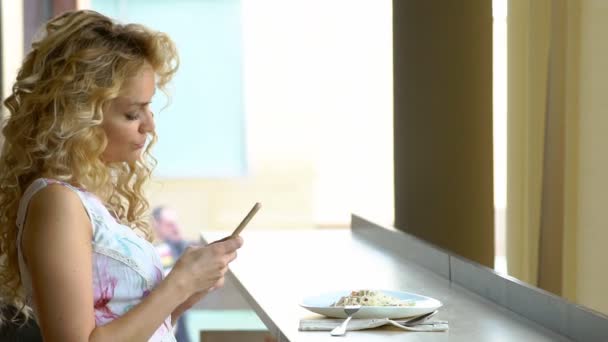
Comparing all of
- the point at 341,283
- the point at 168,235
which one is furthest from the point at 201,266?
the point at 168,235

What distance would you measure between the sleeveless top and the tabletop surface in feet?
0.82

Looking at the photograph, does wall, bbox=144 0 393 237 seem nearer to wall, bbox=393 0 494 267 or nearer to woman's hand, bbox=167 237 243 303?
wall, bbox=393 0 494 267

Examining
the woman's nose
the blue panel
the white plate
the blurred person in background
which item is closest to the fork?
the white plate

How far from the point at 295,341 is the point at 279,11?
613 centimetres

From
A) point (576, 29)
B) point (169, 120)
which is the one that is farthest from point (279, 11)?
point (576, 29)

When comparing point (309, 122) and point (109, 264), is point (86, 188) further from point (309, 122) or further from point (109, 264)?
point (309, 122)

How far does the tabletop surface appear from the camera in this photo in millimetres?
1676

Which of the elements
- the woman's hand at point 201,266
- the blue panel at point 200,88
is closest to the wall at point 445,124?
the woman's hand at point 201,266

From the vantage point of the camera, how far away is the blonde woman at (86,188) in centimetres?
156

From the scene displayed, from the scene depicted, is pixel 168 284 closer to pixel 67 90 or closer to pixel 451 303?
pixel 67 90

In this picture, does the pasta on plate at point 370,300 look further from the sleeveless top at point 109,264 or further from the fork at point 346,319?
the sleeveless top at point 109,264

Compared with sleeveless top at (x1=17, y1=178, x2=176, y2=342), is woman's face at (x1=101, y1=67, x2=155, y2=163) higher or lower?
higher

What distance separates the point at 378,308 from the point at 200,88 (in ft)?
19.8

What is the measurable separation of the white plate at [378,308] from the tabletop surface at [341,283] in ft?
0.09
